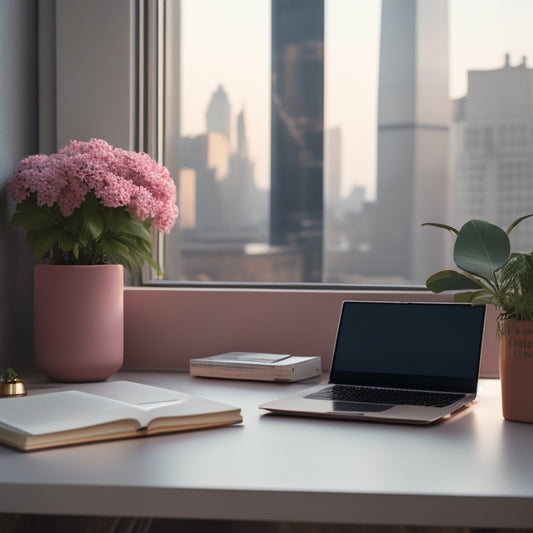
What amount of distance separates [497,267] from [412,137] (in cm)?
79

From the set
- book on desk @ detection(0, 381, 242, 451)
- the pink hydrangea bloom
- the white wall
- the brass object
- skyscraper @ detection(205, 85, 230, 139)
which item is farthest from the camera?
skyscraper @ detection(205, 85, 230, 139)

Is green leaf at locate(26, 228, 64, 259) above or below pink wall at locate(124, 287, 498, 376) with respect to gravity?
above

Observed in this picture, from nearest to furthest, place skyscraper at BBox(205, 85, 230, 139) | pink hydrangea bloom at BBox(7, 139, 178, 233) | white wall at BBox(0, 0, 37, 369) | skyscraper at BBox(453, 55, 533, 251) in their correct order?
pink hydrangea bloom at BBox(7, 139, 178, 233)
white wall at BBox(0, 0, 37, 369)
skyscraper at BBox(453, 55, 533, 251)
skyscraper at BBox(205, 85, 230, 139)

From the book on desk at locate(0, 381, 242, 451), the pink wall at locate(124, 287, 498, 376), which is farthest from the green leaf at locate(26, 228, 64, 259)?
the book on desk at locate(0, 381, 242, 451)

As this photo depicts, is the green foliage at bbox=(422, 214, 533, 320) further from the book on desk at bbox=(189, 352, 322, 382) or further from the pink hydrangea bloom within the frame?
the pink hydrangea bloom

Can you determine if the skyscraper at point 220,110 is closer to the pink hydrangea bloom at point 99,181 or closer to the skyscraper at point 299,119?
the skyscraper at point 299,119

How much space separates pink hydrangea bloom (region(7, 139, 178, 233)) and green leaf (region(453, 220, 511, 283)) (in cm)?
58

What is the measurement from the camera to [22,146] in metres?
1.59

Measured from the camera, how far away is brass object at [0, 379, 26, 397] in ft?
3.94

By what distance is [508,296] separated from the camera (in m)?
1.08

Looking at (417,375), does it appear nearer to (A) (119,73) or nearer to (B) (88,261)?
(B) (88,261)

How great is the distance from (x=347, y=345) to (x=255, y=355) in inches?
8.2

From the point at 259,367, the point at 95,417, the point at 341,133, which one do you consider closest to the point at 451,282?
the point at 259,367

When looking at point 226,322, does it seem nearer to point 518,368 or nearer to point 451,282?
point 451,282
